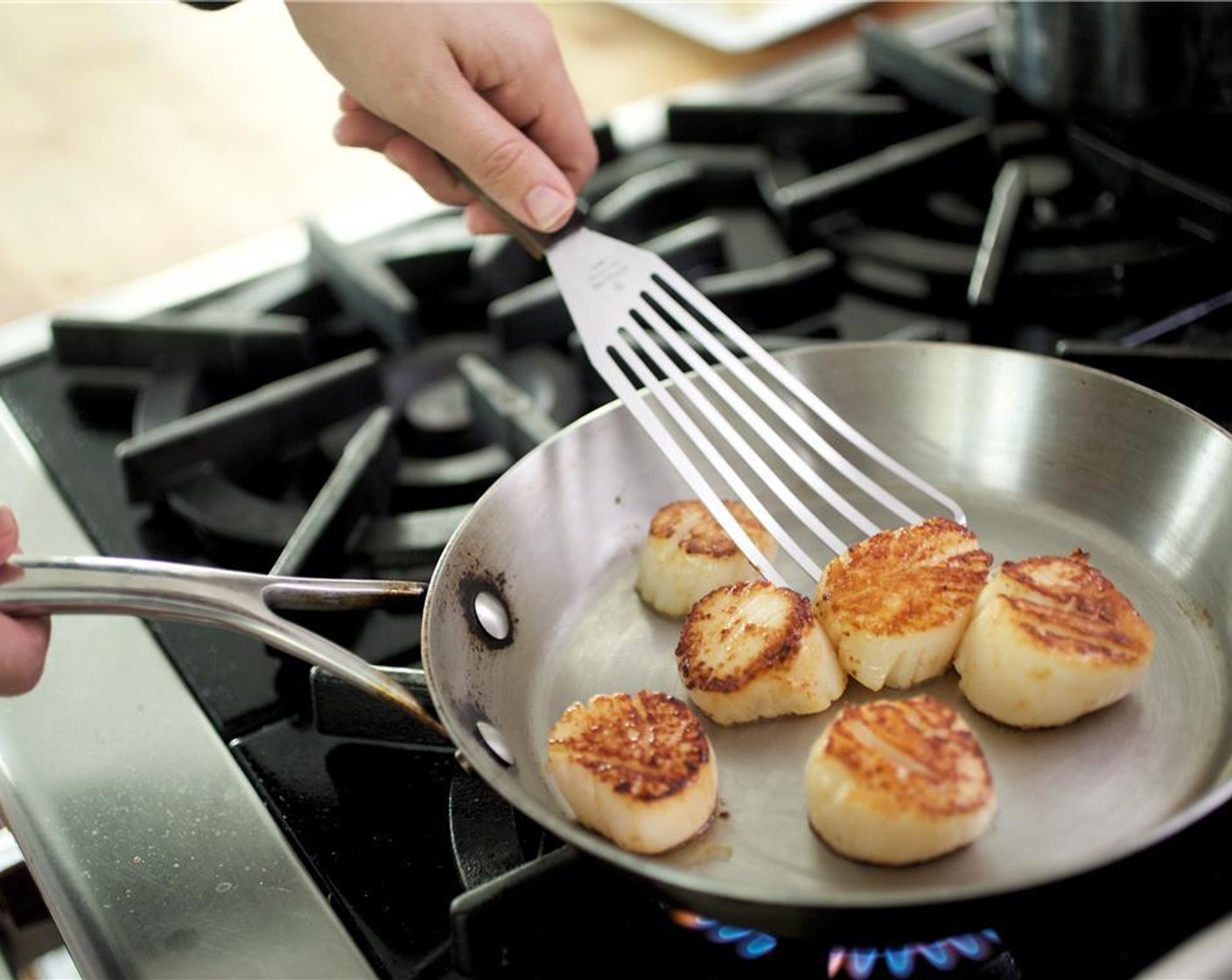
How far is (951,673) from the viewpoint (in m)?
1.00

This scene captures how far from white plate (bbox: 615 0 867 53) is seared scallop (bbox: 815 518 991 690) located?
1.18m

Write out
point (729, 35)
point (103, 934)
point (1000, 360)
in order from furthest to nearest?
point (729, 35) < point (1000, 360) < point (103, 934)

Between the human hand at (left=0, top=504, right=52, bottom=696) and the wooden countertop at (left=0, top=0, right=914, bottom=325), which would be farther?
the wooden countertop at (left=0, top=0, right=914, bottom=325)

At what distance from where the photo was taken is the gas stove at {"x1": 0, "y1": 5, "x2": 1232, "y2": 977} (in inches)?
33.5

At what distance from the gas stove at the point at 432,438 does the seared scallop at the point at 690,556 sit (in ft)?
0.69

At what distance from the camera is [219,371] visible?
1504 millimetres

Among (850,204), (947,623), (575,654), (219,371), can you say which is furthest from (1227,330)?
(219,371)

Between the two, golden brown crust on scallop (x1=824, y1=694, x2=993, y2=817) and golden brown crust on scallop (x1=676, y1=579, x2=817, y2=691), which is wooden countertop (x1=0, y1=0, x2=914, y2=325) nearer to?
golden brown crust on scallop (x1=676, y1=579, x2=817, y2=691)

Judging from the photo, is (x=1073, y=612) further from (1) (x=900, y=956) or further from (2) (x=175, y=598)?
(2) (x=175, y=598)

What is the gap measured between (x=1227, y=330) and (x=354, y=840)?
0.97 m

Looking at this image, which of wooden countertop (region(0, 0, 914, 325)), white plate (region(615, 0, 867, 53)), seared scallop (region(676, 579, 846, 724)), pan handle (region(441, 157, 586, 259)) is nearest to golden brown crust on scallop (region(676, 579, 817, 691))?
seared scallop (region(676, 579, 846, 724))

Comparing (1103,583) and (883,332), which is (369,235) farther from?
(1103,583)

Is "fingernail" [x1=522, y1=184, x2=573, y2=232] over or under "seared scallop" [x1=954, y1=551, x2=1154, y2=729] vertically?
over

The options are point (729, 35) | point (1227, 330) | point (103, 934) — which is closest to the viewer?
point (103, 934)
